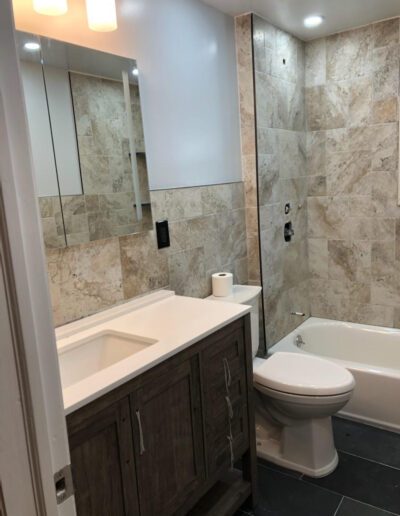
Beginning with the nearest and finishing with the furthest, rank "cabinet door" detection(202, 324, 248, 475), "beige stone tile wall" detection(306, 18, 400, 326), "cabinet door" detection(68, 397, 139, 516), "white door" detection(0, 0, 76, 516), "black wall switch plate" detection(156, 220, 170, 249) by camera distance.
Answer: "white door" detection(0, 0, 76, 516) < "cabinet door" detection(68, 397, 139, 516) < "cabinet door" detection(202, 324, 248, 475) < "black wall switch plate" detection(156, 220, 170, 249) < "beige stone tile wall" detection(306, 18, 400, 326)

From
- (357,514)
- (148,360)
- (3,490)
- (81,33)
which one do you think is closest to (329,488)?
(357,514)

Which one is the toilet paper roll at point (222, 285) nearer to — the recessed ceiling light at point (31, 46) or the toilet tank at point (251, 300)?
the toilet tank at point (251, 300)

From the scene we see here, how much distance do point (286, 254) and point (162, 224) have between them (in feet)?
4.12

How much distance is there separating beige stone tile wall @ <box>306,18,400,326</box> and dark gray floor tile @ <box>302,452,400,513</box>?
1.24 meters

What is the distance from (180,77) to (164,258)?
90 cm

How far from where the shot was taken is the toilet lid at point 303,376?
196cm

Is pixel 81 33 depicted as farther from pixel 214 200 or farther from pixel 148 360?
pixel 148 360

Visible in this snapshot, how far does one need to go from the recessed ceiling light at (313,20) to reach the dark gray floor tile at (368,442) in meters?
2.44

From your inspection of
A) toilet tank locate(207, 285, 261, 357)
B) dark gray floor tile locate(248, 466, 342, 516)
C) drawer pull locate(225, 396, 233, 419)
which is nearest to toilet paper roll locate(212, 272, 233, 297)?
toilet tank locate(207, 285, 261, 357)

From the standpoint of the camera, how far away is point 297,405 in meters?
2.01

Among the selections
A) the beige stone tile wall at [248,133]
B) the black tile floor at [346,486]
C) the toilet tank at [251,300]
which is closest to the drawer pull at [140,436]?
the black tile floor at [346,486]

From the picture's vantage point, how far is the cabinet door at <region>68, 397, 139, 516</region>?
1133 mm

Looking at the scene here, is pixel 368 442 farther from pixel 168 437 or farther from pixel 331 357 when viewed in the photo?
pixel 168 437

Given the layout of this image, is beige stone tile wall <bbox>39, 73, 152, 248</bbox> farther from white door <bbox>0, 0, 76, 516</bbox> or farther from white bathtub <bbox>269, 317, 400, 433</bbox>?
white bathtub <bbox>269, 317, 400, 433</bbox>
